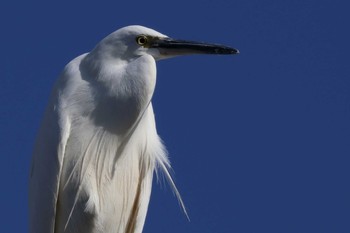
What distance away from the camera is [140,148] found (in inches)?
261

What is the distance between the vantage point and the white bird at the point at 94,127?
6141mm

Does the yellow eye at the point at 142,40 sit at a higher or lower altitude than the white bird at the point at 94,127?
higher

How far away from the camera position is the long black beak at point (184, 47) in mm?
6215

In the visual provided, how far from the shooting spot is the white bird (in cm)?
614

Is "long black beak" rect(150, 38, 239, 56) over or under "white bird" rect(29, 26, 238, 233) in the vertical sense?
over

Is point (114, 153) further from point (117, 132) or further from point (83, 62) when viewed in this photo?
point (83, 62)

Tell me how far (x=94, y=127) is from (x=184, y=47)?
906 millimetres

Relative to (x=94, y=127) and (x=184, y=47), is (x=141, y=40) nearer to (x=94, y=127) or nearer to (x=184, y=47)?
(x=184, y=47)

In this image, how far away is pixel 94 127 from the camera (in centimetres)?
627

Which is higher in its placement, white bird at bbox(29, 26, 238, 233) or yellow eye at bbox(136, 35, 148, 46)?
yellow eye at bbox(136, 35, 148, 46)

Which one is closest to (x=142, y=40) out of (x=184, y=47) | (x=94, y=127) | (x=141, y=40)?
(x=141, y=40)

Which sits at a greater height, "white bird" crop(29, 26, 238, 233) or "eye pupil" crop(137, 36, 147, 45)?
"eye pupil" crop(137, 36, 147, 45)

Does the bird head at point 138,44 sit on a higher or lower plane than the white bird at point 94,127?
higher

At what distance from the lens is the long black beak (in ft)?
20.4
